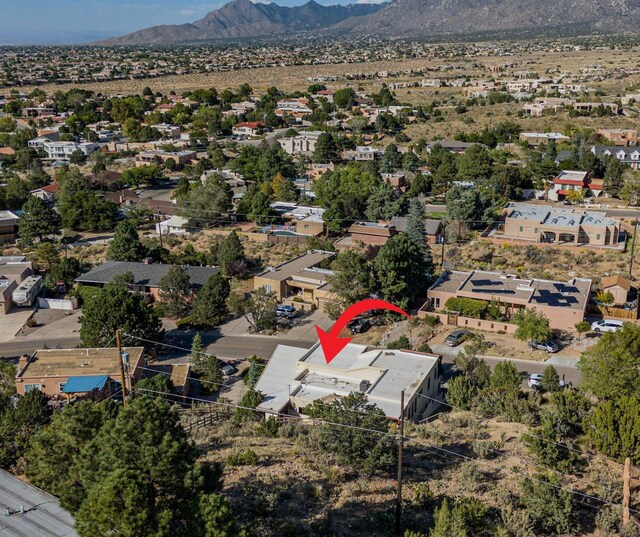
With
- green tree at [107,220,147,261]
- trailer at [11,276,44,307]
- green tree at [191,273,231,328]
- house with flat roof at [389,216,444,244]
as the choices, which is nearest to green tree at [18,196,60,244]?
trailer at [11,276,44,307]

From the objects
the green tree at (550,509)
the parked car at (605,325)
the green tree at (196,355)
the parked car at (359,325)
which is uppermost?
the green tree at (550,509)

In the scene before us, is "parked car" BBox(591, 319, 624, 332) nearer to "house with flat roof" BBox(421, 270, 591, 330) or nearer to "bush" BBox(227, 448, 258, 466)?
"house with flat roof" BBox(421, 270, 591, 330)

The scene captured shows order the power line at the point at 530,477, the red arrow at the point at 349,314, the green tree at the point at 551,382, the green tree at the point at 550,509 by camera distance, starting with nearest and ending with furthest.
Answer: the green tree at the point at 550,509 < the power line at the point at 530,477 < the green tree at the point at 551,382 < the red arrow at the point at 349,314

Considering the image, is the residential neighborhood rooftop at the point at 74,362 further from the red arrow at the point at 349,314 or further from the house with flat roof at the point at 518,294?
the house with flat roof at the point at 518,294

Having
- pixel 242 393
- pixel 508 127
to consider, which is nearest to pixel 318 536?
pixel 242 393

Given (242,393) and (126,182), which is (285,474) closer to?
(242,393)

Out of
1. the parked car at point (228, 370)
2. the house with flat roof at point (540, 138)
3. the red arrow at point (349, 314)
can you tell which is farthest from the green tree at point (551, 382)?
the house with flat roof at point (540, 138)

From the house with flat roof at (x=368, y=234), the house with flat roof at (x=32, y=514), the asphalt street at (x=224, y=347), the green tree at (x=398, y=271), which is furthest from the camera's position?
the house with flat roof at (x=368, y=234)
